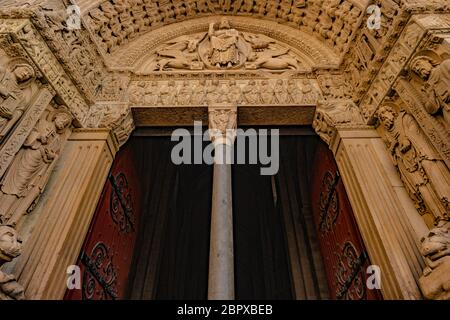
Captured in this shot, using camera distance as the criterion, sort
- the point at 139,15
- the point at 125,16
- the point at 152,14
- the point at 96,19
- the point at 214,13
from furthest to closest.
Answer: the point at 214,13 → the point at 152,14 → the point at 139,15 → the point at 125,16 → the point at 96,19

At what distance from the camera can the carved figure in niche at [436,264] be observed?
72.5 inches

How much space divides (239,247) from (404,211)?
21.7 ft

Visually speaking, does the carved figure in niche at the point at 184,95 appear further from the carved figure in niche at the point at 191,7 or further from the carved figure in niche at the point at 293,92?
the carved figure in niche at the point at 191,7

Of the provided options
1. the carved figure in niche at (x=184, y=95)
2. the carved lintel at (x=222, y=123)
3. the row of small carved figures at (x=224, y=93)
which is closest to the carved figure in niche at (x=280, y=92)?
the row of small carved figures at (x=224, y=93)

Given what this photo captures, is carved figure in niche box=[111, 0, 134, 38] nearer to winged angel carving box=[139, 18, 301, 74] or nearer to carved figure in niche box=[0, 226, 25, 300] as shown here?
winged angel carving box=[139, 18, 301, 74]

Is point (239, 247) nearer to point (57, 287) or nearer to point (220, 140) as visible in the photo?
point (220, 140)

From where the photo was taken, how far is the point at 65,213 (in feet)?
8.39

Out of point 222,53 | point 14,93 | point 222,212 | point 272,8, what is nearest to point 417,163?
point 222,212

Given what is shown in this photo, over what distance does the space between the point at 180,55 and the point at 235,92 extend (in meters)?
1.29

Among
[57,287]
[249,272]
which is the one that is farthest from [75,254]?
[249,272]

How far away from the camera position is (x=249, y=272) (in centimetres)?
805

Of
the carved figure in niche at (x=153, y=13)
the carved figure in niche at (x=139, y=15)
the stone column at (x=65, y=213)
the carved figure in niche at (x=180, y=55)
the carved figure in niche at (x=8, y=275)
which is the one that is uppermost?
the carved figure in niche at (x=153, y=13)

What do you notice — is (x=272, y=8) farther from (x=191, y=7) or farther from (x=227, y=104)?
(x=227, y=104)

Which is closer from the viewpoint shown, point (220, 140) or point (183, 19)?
point (220, 140)
